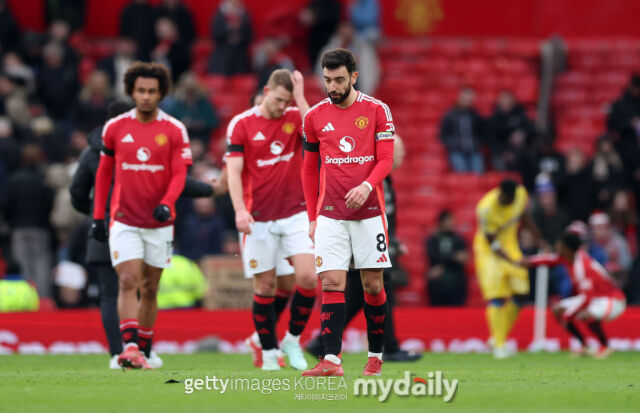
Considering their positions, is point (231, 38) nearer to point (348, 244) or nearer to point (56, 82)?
point (56, 82)

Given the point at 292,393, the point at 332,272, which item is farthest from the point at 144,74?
the point at 292,393

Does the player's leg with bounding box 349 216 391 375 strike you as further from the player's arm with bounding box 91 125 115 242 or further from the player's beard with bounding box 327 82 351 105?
the player's arm with bounding box 91 125 115 242

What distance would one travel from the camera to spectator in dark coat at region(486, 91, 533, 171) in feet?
69.3

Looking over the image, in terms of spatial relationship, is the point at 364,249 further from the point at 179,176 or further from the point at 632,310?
the point at 632,310

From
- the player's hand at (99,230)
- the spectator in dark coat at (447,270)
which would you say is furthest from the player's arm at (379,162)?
the spectator in dark coat at (447,270)

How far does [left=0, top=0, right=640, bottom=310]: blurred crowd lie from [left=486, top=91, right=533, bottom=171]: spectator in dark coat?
2cm

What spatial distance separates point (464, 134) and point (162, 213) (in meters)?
11.8

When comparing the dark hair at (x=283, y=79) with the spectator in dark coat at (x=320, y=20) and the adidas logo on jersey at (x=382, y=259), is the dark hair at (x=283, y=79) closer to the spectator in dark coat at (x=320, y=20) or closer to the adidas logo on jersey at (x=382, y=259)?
the adidas logo on jersey at (x=382, y=259)

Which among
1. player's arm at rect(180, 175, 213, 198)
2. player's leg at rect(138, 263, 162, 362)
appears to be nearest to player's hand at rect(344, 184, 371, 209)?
player's leg at rect(138, 263, 162, 362)

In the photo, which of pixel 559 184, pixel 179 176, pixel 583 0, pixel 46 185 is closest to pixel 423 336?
pixel 559 184

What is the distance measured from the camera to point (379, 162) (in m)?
9.01

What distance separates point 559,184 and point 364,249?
37.7 feet

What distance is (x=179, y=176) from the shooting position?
1080 centimetres

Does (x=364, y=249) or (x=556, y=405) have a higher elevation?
(x=364, y=249)
